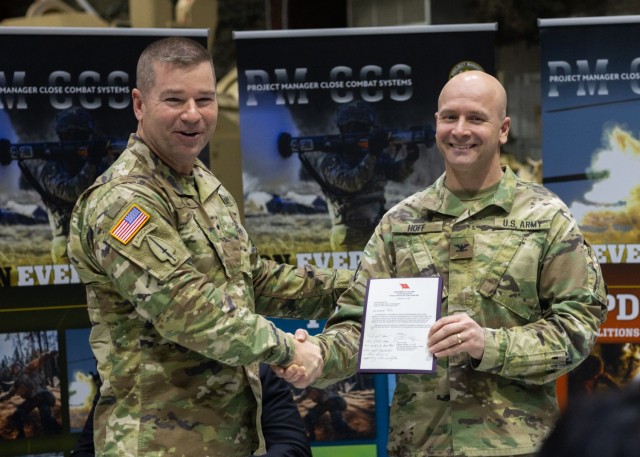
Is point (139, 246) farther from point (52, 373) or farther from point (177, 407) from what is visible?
point (52, 373)

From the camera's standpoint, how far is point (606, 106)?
5.01 metres

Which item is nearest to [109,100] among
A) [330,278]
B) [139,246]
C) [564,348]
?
[330,278]

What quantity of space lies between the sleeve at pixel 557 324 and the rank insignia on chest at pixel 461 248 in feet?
0.74

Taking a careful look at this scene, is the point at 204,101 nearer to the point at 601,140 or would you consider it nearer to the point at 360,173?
the point at 360,173

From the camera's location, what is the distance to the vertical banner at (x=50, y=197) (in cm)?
489

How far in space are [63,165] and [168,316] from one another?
2.28m

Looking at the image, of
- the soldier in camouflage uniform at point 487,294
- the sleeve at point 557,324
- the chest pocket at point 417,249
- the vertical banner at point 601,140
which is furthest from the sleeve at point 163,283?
the vertical banner at point 601,140

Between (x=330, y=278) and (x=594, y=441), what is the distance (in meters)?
2.70

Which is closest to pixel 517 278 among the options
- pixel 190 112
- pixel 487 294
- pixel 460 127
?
pixel 487 294

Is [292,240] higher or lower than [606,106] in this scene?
lower

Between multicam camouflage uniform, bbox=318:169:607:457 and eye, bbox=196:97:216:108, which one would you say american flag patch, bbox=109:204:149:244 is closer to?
eye, bbox=196:97:216:108

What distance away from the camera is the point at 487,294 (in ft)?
9.58

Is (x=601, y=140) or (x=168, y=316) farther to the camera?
(x=601, y=140)

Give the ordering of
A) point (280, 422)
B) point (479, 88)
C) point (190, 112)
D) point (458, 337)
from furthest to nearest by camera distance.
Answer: point (280, 422) → point (190, 112) → point (479, 88) → point (458, 337)
